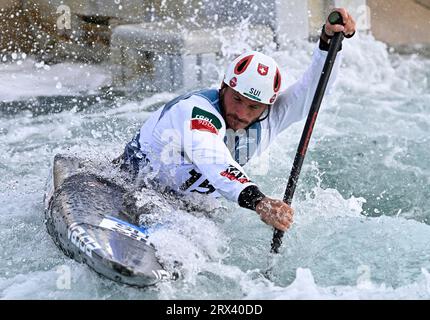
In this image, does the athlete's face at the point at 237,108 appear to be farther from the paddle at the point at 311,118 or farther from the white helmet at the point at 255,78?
the paddle at the point at 311,118

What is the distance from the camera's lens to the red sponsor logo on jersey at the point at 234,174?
11.1 feet

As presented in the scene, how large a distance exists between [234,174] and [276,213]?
323mm

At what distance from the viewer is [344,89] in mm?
8719

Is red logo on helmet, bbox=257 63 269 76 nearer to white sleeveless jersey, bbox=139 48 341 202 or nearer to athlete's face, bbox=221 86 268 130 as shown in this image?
athlete's face, bbox=221 86 268 130

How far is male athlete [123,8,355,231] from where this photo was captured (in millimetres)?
3463

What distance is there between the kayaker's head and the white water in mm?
610

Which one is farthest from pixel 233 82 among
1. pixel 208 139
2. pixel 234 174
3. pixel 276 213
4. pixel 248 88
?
pixel 276 213

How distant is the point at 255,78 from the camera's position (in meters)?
3.74

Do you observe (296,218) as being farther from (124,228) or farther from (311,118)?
(124,228)

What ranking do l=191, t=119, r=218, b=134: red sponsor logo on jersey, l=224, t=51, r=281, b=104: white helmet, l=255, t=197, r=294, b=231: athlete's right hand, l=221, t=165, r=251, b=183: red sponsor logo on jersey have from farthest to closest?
l=224, t=51, r=281, b=104: white helmet < l=191, t=119, r=218, b=134: red sponsor logo on jersey < l=221, t=165, r=251, b=183: red sponsor logo on jersey < l=255, t=197, r=294, b=231: athlete's right hand

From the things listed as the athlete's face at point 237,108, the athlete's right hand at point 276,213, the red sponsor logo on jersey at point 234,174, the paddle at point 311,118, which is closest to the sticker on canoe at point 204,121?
the athlete's face at point 237,108

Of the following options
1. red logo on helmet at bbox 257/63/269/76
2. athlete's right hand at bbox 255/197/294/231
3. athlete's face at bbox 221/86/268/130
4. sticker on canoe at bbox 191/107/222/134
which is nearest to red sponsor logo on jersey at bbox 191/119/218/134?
sticker on canoe at bbox 191/107/222/134

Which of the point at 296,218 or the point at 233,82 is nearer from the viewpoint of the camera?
the point at 233,82

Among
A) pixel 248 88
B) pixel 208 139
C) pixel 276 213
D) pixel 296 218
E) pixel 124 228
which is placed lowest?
pixel 296 218
